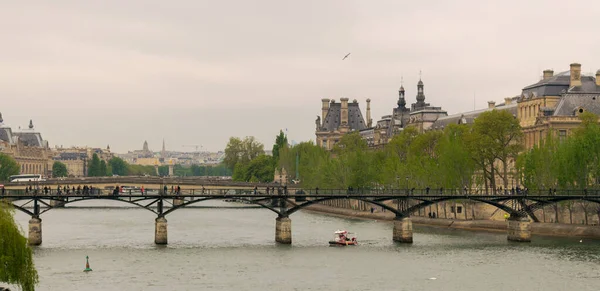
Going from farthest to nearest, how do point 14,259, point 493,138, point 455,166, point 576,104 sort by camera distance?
point 576,104 → point 493,138 → point 455,166 → point 14,259

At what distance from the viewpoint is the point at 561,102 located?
130 m

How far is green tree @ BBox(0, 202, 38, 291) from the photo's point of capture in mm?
51219

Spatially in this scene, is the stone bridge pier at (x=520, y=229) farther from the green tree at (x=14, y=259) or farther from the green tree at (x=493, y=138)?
the green tree at (x=14, y=259)

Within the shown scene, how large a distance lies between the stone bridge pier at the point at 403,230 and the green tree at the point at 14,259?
4595 cm

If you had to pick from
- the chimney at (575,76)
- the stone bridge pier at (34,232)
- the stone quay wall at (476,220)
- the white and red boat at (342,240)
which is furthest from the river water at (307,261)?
the chimney at (575,76)

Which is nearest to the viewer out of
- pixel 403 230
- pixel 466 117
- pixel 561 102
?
pixel 403 230

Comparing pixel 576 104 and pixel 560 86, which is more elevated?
pixel 560 86

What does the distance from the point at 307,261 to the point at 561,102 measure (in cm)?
6058

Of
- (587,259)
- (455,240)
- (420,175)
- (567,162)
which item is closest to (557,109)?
(420,175)

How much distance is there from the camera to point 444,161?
118938 millimetres

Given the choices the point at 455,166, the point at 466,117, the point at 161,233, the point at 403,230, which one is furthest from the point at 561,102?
the point at 161,233

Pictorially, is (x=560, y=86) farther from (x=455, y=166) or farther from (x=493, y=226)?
(x=493, y=226)

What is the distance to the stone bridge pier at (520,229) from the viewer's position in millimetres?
93750

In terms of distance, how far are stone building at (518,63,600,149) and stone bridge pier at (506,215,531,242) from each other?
110ft
